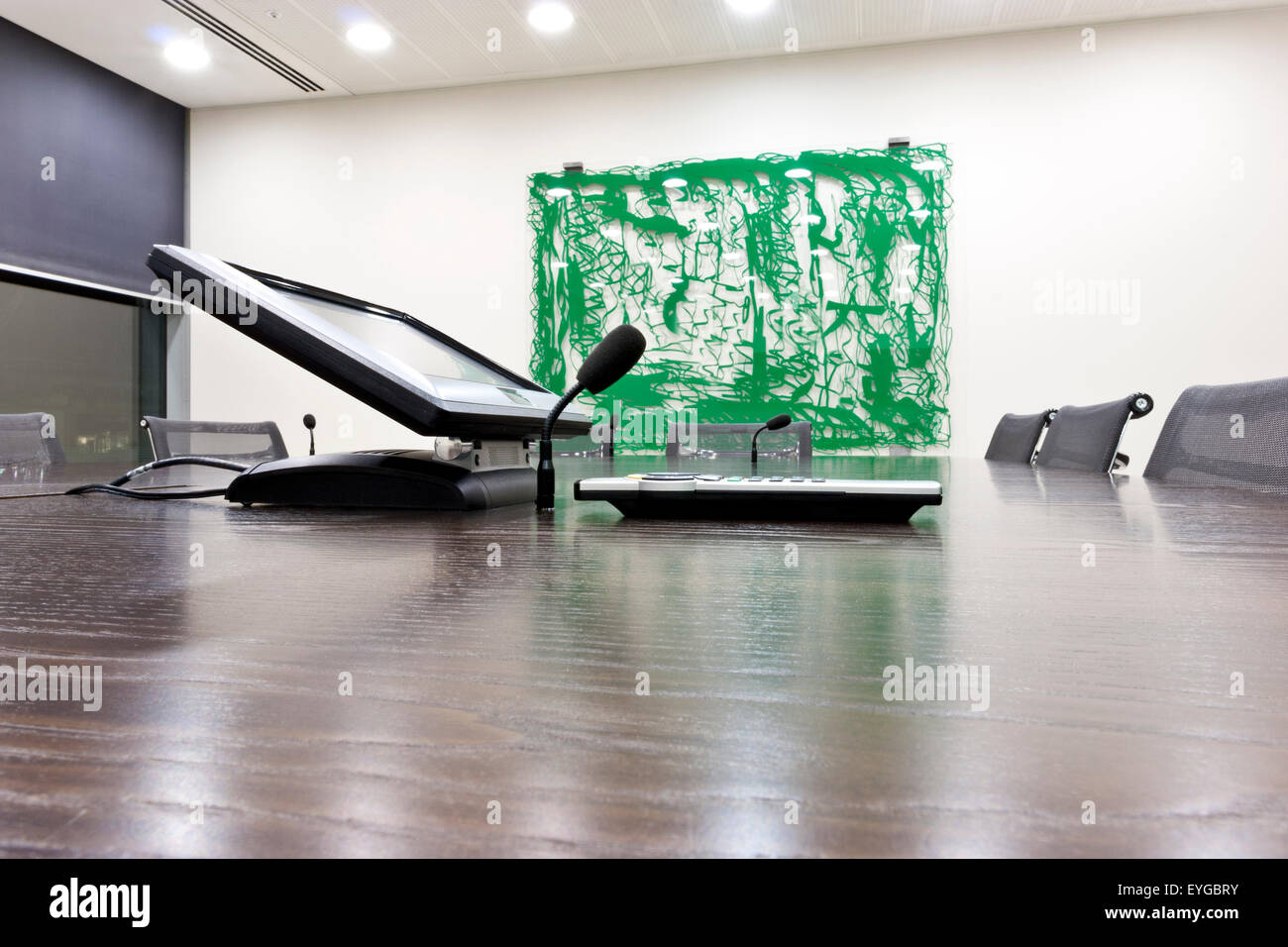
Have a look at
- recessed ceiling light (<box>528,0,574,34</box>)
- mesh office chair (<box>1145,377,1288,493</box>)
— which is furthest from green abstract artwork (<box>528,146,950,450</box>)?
mesh office chair (<box>1145,377,1288,493</box>)

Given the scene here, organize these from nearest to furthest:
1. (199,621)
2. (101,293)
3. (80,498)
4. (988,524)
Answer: (199,621) < (988,524) < (80,498) < (101,293)

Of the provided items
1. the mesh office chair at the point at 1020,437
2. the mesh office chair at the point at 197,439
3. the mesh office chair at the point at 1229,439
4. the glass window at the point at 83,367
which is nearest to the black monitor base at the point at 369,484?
the mesh office chair at the point at 1229,439

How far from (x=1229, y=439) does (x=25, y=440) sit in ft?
6.11

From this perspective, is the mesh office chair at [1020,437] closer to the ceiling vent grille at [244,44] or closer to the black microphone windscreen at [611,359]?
the black microphone windscreen at [611,359]

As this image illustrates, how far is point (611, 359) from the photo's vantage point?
1.60ft

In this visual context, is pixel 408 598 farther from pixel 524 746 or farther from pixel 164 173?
pixel 164 173

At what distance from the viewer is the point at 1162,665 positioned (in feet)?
0.46

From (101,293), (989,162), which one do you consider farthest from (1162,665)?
(101,293)

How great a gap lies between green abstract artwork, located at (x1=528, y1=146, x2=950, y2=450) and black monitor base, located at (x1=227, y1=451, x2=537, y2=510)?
277cm

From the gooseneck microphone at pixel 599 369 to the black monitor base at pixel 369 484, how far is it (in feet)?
0.11

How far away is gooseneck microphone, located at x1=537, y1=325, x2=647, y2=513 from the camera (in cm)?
48

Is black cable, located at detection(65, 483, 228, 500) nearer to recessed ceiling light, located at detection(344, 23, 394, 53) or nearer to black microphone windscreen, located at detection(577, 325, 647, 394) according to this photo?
black microphone windscreen, located at detection(577, 325, 647, 394)
